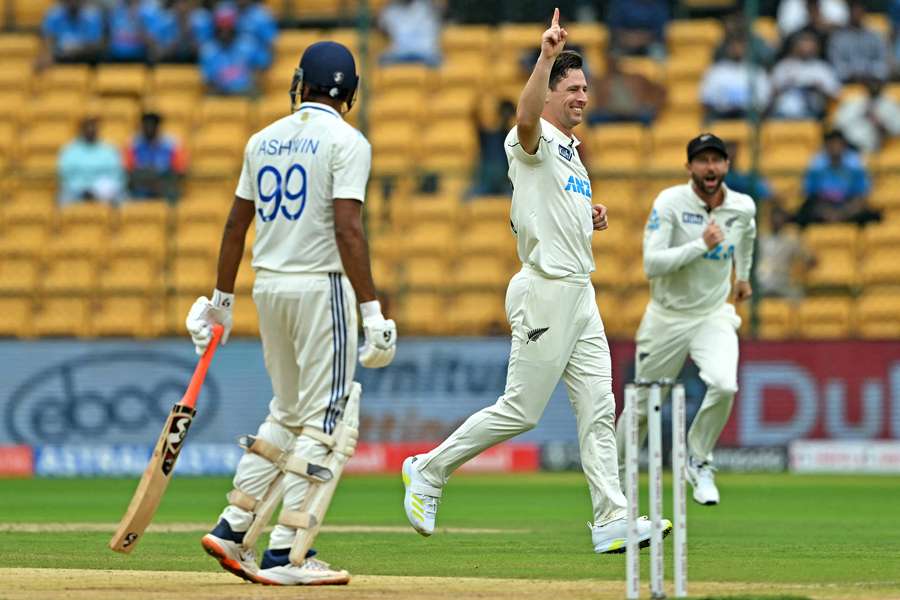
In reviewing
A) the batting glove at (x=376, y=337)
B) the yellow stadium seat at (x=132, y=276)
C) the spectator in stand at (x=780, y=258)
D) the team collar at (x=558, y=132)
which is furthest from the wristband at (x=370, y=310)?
the yellow stadium seat at (x=132, y=276)

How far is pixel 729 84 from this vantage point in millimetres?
19078

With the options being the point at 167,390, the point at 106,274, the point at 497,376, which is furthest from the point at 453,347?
the point at 106,274

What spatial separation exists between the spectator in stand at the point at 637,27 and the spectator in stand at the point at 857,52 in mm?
1992

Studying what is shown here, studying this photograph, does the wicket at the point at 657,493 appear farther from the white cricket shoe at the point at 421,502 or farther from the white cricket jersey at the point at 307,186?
the white cricket shoe at the point at 421,502

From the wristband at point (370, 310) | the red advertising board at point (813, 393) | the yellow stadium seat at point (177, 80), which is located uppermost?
the yellow stadium seat at point (177, 80)

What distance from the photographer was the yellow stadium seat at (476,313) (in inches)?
680

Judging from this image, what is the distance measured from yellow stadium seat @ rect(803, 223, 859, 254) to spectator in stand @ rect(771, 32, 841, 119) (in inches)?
82.7

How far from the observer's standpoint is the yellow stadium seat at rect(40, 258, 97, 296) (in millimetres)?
18188

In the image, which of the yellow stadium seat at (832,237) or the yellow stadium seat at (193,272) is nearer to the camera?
the yellow stadium seat at (832,237)

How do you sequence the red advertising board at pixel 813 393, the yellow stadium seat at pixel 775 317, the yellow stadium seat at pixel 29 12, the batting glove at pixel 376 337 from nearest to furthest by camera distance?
the batting glove at pixel 376 337 → the red advertising board at pixel 813 393 → the yellow stadium seat at pixel 775 317 → the yellow stadium seat at pixel 29 12

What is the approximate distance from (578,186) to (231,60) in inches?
505

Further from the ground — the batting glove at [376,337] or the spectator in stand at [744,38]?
the spectator in stand at [744,38]

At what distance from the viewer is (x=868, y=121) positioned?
18.6 m

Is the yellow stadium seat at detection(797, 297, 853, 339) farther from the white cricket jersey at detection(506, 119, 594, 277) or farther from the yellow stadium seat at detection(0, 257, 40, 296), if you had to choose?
the white cricket jersey at detection(506, 119, 594, 277)
